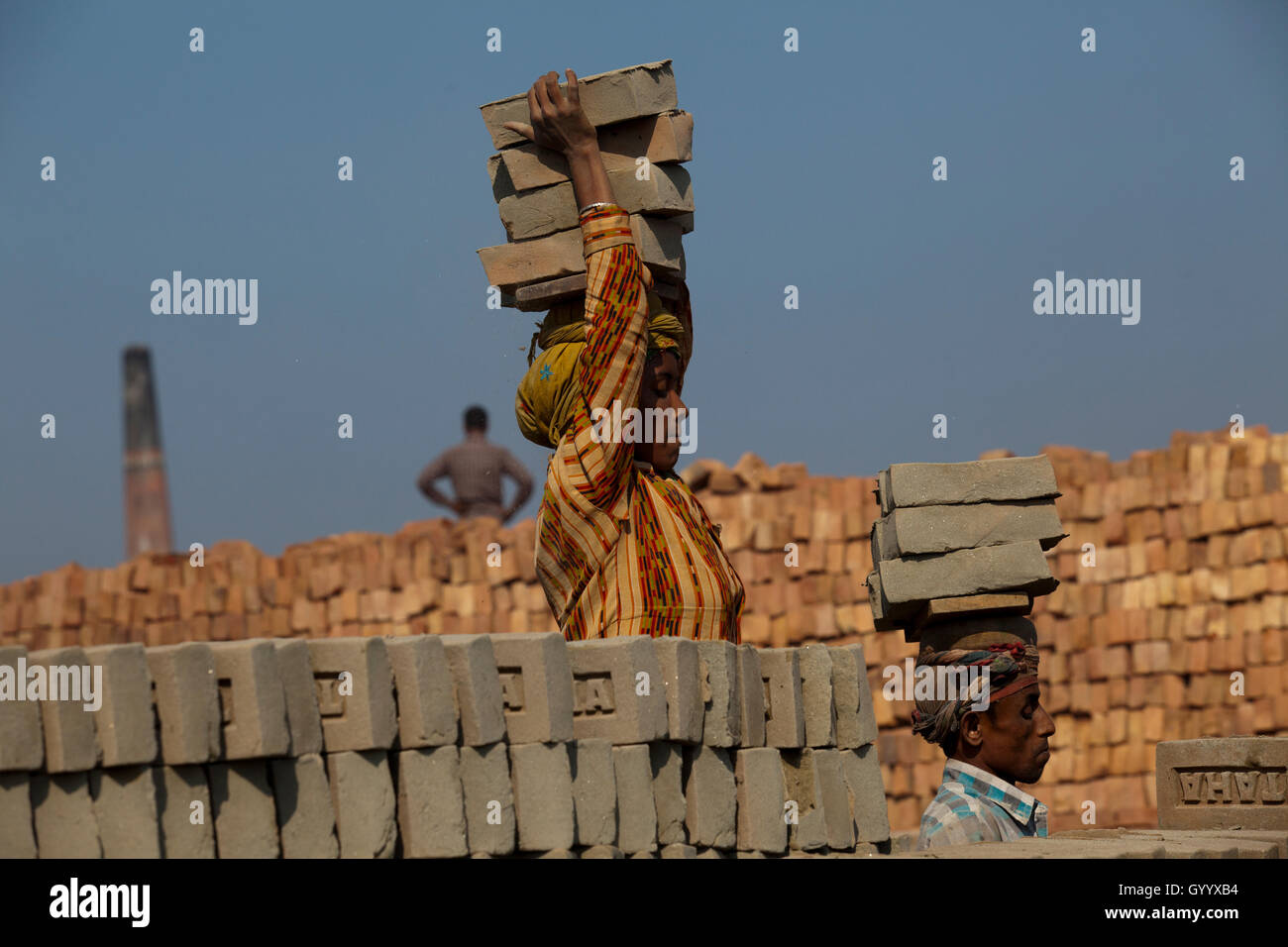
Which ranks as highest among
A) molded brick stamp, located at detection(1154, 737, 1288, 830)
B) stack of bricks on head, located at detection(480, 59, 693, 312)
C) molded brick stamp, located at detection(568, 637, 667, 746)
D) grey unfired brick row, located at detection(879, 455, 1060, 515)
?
stack of bricks on head, located at detection(480, 59, 693, 312)

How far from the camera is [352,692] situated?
420cm

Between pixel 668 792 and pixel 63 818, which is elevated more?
pixel 63 818

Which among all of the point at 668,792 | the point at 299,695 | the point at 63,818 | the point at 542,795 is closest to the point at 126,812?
the point at 63,818

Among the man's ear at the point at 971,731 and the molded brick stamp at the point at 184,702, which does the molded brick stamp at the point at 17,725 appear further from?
the man's ear at the point at 971,731

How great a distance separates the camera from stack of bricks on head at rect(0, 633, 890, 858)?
12.4 feet

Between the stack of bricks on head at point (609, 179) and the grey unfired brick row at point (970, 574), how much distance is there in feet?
4.53

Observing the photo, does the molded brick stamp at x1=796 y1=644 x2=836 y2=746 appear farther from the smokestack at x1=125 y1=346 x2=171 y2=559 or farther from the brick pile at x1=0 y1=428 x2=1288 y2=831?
the smokestack at x1=125 y1=346 x2=171 y2=559

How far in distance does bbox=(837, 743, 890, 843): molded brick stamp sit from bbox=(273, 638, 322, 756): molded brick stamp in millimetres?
1931

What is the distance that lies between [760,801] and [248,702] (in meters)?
1.69

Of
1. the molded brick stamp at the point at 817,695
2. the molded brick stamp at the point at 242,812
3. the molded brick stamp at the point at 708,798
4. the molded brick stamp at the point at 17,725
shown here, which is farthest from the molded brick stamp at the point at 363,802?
the molded brick stamp at the point at 817,695

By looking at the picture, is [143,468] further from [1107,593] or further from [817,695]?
[817,695]

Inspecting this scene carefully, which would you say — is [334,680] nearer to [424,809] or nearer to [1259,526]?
Answer: [424,809]

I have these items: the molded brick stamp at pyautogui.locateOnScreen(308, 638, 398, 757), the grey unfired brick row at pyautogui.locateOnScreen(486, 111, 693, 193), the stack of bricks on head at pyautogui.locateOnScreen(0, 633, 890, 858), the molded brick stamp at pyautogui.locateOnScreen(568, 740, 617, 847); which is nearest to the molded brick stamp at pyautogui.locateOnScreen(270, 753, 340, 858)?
the stack of bricks on head at pyautogui.locateOnScreen(0, 633, 890, 858)

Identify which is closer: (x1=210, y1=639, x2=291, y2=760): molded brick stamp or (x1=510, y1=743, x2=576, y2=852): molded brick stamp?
(x1=210, y1=639, x2=291, y2=760): molded brick stamp
